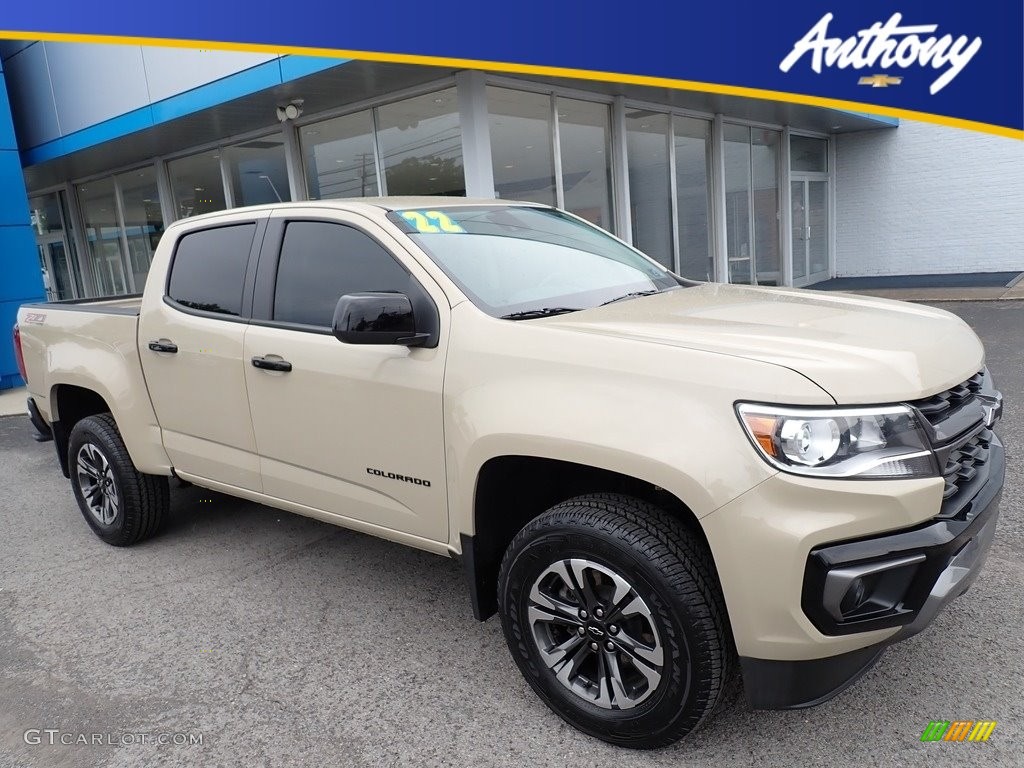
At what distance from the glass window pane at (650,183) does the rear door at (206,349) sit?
8.95 meters

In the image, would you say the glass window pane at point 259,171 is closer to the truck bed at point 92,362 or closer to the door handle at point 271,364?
the truck bed at point 92,362

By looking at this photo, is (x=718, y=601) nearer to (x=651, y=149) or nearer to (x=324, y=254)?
(x=324, y=254)

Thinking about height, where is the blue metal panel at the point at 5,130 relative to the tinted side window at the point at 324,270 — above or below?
above

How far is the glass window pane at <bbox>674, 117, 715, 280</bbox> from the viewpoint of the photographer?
520 inches

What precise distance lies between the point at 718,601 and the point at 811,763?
0.63 metres

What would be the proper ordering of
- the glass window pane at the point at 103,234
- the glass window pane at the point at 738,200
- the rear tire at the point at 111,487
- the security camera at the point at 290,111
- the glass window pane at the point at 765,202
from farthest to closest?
the glass window pane at the point at 103,234 → the glass window pane at the point at 765,202 → the glass window pane at the point at 738,200 → the security camera at the point at 290,111 → the rear tire at the point at 111,487

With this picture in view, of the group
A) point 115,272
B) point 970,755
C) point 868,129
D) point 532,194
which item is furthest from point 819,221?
point 970,755

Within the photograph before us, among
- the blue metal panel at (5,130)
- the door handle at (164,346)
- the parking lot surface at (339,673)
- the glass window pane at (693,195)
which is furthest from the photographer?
the glass window pane at (693,195)

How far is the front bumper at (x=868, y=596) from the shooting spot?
2059 mm

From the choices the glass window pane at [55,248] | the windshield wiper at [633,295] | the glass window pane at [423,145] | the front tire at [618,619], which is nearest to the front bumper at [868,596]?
the front tire at [618,619]

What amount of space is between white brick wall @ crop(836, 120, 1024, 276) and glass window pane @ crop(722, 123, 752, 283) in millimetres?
4461

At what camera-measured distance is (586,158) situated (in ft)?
36.5

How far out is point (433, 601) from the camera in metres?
3.62

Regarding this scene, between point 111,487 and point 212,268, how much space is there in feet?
5.10
